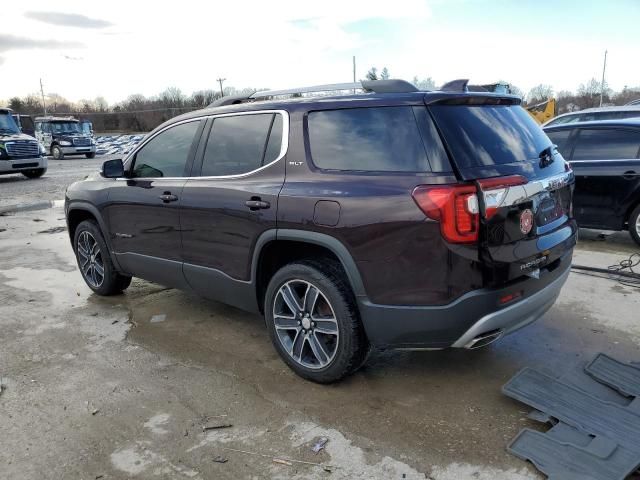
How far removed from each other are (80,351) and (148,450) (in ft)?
5.29

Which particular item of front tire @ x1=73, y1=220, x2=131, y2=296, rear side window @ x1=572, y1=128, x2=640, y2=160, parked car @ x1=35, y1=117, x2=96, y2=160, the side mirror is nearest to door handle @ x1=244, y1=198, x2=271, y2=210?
the side mirror

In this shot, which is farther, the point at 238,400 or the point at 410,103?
the point at 238,400

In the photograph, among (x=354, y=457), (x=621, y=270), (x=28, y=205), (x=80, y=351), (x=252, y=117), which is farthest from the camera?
(x=28, y=205)

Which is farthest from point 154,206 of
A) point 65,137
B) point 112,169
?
point 65,137

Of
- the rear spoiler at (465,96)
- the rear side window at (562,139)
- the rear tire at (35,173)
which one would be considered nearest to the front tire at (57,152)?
the rear tire at (35,173)

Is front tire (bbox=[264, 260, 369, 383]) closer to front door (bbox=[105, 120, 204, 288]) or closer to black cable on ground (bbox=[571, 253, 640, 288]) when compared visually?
front door (bbox=[105, 120, 204, 288])

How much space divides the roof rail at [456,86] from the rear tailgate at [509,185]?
20 cm

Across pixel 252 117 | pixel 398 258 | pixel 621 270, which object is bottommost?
pixel 621 270

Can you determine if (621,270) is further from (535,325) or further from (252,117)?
(252,117)

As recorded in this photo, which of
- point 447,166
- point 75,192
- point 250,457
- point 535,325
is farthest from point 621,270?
point 75,192

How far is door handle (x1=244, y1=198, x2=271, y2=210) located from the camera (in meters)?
3.50

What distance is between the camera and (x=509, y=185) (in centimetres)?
289

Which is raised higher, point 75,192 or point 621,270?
point 75,192

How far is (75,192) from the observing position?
533cm
